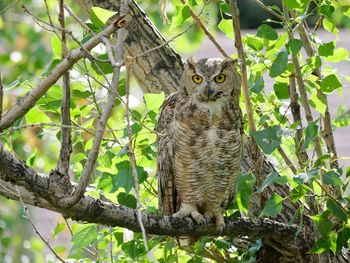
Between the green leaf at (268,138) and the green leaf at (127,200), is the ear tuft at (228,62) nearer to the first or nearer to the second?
the green leaf at (268,138)

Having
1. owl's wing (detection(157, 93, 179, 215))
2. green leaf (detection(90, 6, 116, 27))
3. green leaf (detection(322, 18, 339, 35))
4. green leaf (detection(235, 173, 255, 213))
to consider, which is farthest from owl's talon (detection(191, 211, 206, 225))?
green leaf (detection(90, 6, 116, 27))

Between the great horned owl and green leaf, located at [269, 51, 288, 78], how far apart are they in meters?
0.37

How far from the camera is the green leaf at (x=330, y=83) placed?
291cm

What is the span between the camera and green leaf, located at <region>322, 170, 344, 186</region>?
2.44 meters

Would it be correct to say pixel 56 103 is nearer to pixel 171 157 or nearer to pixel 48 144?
pixel 171 157

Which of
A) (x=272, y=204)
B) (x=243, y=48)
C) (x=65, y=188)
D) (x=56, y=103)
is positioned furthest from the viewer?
(x=243, y=48)

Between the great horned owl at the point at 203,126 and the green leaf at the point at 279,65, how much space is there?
14.5 inches

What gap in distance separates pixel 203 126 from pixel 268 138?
57 cm

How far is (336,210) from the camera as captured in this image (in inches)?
103

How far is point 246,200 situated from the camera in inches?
111

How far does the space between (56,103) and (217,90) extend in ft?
2.18

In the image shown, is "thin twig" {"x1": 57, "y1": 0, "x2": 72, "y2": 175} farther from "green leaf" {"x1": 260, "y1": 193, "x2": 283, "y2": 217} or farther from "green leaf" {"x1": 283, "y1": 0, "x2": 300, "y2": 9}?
"green leaf" {"x1": 283, "y1": 0, "x2": 300, "y2": 9}

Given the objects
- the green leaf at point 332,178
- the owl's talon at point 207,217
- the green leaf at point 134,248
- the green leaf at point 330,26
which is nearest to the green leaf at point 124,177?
the green leaf at point 134,248

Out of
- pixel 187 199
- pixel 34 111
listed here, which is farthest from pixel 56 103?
pixel 187 199
